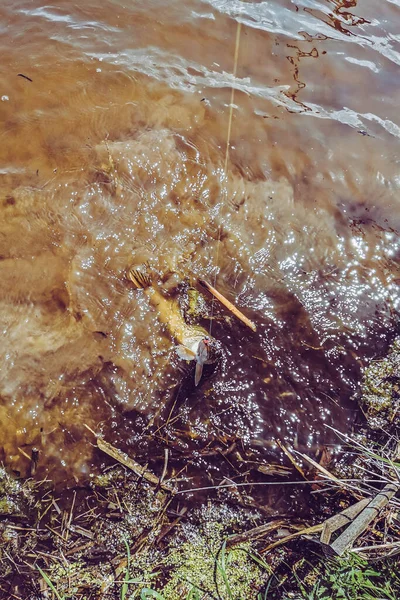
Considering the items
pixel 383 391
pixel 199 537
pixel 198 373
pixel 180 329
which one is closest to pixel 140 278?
pixel 180 329

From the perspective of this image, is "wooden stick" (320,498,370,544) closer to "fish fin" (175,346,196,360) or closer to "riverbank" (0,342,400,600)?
"riverbank" (0,342,400,600)

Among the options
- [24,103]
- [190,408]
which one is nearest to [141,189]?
[24,103]

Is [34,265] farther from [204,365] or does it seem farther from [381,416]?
[381,416]

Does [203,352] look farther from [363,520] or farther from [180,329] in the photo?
[363,520]

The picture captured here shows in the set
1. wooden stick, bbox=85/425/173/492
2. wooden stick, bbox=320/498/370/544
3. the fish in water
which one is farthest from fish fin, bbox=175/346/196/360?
wooden stick, bbox=320/498/370/544

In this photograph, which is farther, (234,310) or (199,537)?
(234,310)

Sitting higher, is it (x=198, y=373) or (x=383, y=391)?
(x=383, y=391)
